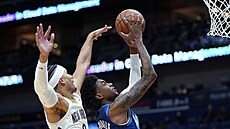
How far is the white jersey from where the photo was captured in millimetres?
3797

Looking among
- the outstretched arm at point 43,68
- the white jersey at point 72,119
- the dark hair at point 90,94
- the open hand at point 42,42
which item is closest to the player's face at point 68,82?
the white jersey at point 72,119

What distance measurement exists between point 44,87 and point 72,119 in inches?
16.8

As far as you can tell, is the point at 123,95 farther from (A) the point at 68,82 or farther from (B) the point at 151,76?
(A) the point at 68,82

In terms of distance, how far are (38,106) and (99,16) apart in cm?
353

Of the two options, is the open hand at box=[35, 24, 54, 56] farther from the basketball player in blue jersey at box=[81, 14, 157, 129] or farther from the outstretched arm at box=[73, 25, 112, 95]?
the outstretched arm at box=[73, 25, 112, 95]

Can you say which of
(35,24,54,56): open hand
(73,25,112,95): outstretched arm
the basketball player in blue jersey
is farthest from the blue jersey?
(35,24,54,56): open hand

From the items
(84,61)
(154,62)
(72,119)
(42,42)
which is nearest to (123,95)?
(72,119)

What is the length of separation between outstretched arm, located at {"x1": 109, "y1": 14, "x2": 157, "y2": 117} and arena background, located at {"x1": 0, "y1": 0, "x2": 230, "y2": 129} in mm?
7841

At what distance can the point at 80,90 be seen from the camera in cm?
441

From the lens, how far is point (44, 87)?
3523 mm

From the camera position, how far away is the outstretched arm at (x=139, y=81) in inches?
141

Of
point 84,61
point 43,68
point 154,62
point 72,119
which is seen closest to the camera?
point 43,68

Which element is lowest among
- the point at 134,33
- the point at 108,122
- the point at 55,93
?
Answer: the point at 108,122

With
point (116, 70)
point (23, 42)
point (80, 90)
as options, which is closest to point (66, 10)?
point (116, 70)
